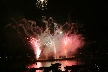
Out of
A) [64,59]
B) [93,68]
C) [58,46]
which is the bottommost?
[93,68]

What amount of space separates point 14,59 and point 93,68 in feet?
109

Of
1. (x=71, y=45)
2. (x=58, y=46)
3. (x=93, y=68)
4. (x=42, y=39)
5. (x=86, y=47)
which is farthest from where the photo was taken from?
(x=86, y=47)

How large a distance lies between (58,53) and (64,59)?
6.90 meters

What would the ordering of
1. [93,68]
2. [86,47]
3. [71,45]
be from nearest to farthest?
[93,68] → [71,45] → [86,47]

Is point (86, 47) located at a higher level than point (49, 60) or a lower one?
higher

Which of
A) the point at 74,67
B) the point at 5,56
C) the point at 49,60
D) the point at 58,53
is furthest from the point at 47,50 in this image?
the point at 74,67

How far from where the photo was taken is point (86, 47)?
64062 mm

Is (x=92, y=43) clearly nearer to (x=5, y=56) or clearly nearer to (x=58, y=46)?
(x=58, y=46)

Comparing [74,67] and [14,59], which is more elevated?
[14,59]

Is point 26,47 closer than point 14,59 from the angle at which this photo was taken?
No

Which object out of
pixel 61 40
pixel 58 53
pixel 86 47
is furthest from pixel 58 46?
pixel 86 47

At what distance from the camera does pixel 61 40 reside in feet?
166

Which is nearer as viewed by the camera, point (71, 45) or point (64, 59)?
point (64, 59)

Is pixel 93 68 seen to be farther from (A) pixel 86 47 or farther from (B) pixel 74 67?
(A) pixel 86 47
